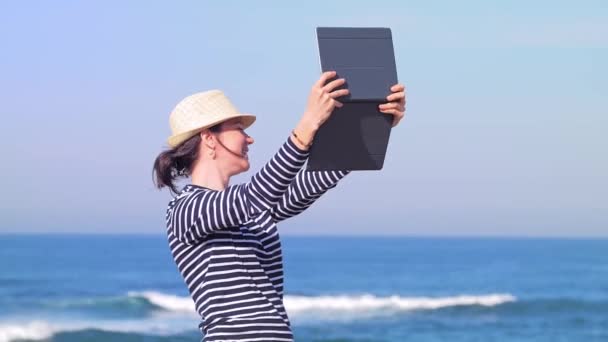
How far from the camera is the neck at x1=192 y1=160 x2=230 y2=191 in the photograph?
3.12m

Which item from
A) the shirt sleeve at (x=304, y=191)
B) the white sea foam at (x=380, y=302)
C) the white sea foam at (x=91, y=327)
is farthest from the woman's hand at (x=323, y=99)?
the white sea foam at (x=380, y=302)

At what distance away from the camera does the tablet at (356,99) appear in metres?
2.82

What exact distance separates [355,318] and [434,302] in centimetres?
324

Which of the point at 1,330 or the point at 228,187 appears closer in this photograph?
the point at 228,187

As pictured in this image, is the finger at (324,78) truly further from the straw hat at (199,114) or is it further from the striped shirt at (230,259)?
the straw hat at (199,114)

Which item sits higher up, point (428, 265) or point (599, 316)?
point (428, 265)

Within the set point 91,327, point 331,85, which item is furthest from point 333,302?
point 331,85

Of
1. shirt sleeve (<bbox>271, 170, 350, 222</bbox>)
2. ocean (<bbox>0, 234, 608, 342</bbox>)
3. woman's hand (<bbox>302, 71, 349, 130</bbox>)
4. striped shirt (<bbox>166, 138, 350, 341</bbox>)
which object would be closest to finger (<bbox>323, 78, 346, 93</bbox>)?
woman's hand (<bbox>302, 71, 349, 130</bbox>)

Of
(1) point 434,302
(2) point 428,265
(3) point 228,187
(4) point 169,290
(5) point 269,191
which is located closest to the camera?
(5) point 269,191

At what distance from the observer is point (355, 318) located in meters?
17.9

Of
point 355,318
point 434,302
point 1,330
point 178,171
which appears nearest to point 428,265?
point 434,302

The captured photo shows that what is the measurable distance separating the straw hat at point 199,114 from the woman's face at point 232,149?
44 millimetres

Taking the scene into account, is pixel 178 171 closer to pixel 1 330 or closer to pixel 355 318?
pixel 1 330

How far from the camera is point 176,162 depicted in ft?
10.5
